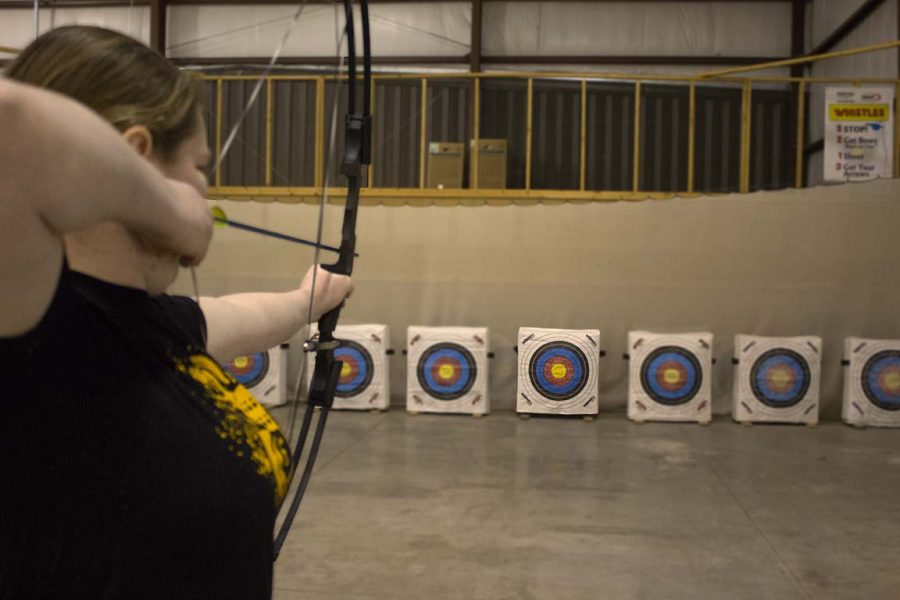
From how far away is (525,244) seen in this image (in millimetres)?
1703

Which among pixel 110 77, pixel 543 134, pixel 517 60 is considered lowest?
pixel 110 77

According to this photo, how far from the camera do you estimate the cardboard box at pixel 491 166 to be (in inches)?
257

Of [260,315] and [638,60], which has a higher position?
[638,60]

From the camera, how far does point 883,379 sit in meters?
3.46

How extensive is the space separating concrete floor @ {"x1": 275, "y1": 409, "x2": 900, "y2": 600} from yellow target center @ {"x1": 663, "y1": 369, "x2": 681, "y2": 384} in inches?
7.1

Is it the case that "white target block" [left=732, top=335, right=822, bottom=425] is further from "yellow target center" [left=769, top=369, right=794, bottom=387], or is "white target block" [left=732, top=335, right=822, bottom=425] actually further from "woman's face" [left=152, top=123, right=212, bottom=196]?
"woman's face" [left=152, top=123, right=212, bottom=196]

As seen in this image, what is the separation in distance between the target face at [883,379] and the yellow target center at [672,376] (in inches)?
21.6

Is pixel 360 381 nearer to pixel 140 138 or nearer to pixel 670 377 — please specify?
pixel 670 377

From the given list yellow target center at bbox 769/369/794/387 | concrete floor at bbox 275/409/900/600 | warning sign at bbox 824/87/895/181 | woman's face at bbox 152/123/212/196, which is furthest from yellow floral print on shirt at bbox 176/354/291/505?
warning sign at bbox 824/87/895/181

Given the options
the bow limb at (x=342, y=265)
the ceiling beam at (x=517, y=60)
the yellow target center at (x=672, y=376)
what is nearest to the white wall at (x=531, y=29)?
the ceiling beam at (x=517, y=60)

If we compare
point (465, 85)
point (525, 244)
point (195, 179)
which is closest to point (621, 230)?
point (525, 244)

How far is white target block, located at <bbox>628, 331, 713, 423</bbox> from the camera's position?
1.77 metres

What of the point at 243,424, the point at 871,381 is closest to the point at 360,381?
the point at 871,381

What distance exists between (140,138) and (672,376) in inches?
101
